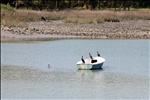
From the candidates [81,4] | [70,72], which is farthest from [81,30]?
[81,4]

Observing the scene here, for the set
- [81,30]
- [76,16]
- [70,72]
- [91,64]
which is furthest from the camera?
[76,16]

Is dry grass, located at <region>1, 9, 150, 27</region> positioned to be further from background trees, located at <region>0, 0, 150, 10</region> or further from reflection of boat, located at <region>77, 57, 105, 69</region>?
reflection of boat, located at <region>77, 57, 105, 69</region>

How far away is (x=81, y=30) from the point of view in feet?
179

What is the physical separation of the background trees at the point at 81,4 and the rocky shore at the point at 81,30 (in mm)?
25227

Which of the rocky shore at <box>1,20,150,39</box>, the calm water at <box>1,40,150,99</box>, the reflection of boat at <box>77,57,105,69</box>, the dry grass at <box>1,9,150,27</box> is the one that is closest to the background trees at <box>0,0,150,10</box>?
the dry grass at <box>1,9,150,27</box>

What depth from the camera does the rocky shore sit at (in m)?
49.7

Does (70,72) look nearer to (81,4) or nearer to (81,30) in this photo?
(81,30)

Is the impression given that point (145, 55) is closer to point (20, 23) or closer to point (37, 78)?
point (37, 78)

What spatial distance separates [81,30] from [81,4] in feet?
127

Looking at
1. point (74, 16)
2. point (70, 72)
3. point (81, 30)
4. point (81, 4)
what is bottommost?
point (70, 72)

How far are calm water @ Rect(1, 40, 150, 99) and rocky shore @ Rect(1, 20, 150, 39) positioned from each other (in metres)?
4.24

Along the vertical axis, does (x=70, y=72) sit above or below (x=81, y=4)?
below

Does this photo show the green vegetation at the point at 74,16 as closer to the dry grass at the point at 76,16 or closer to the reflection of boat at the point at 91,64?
the dry grass at the point at 76,16

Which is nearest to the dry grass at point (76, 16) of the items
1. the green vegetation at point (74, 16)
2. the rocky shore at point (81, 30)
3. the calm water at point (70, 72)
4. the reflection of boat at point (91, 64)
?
the green vegetation at point (74, 16)
